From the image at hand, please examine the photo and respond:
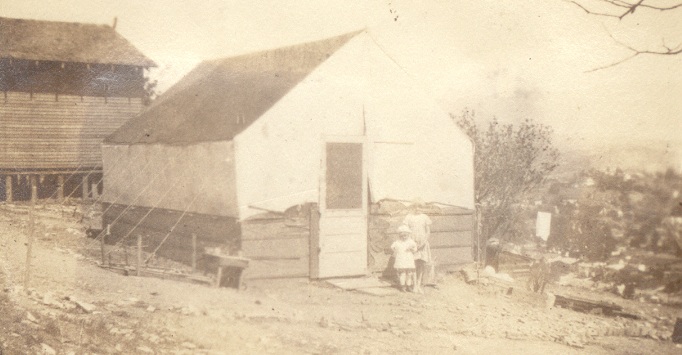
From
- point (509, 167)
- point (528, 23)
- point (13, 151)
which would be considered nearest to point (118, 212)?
point (13, 151)

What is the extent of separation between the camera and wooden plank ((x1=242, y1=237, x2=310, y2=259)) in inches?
93.3

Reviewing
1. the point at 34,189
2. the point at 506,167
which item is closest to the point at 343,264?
the point at 506,167

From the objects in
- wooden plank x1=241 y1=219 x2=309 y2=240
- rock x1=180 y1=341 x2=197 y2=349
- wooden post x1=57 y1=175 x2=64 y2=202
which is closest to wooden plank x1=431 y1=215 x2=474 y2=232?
wooden plank x1=241 y1=219 x2=309 y2=240

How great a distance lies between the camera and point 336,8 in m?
2.68

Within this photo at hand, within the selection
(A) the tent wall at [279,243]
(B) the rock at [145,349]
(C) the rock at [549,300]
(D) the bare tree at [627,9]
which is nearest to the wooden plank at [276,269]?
(A) the tent wall at [279,243]

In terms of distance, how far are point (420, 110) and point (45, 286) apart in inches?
91.4

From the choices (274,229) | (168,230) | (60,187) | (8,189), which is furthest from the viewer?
(8,189)

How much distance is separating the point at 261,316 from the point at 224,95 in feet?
3.78

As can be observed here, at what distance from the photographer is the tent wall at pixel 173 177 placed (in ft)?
7.71

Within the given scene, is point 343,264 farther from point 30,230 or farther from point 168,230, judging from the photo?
point 30,230

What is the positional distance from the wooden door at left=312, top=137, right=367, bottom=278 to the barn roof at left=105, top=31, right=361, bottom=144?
392mm

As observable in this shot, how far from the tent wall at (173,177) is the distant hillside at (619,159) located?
182 cm

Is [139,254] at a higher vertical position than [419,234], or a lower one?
lower

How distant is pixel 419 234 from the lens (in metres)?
2.66
